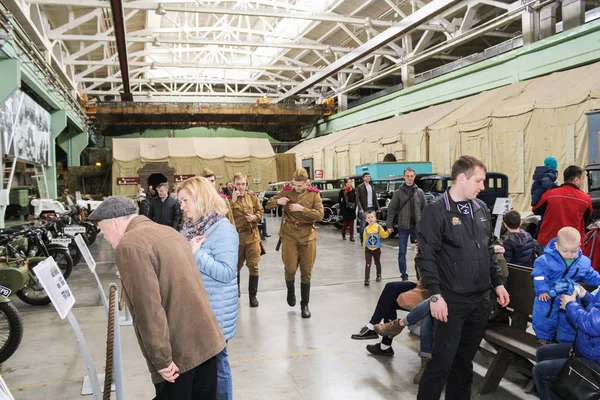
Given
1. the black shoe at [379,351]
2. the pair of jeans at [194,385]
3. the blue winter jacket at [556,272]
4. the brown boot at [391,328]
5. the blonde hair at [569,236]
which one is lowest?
the black shoe at [379,351]

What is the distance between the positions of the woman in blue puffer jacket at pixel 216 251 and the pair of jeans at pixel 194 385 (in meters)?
0.38

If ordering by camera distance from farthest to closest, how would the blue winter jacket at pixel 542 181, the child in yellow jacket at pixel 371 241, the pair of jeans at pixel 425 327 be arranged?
1. the child in yellow jacket at pixel 371 241
2. the blue winter jacket at pixel 542 181
3. the pair of jeans at pixel 425 327

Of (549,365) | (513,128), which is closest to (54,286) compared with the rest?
(549,365)

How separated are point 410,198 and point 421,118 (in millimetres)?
14338

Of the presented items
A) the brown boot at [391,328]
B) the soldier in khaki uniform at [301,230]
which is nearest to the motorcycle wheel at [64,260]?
the soldier in khaki uniform at [301,230]

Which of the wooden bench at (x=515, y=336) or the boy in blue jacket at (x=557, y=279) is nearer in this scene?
the boy in blue jacket at (x=557, y=279)

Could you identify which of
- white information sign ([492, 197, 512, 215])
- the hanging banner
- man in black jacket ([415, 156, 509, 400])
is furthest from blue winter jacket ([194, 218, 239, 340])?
the hanging banner

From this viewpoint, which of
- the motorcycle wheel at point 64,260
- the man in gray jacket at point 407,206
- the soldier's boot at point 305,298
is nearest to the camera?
the soldier's boot at point 305,298

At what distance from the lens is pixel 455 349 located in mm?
2916

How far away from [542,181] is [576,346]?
3410 millimetres

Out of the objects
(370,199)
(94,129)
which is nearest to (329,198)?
(370,199)

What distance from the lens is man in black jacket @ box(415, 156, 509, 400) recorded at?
2867mm

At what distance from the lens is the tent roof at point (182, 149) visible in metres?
29.7

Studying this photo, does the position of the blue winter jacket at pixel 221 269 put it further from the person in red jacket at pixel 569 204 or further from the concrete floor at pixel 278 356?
the person in red jacket at pixel 569 204
